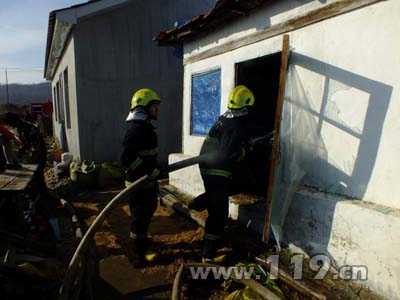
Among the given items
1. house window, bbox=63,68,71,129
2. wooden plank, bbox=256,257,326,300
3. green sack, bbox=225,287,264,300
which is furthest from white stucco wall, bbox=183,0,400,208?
house window, bbox=63,68,71,129

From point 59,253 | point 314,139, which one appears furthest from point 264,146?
point 59,253

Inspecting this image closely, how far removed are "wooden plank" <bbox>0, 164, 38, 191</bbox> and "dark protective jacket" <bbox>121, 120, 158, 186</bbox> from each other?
160 centimetres

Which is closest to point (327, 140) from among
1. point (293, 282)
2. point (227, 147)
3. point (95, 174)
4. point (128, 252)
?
point (227, 147)

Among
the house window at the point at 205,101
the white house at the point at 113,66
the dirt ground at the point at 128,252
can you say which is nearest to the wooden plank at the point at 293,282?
the dirt ground at the point at 128,252

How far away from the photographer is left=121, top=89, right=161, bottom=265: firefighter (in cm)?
376

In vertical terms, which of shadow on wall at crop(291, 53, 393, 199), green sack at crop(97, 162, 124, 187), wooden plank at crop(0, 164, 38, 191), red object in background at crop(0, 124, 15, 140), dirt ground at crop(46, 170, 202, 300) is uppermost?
shadow on wall at crop(291, 53, 393, 199)

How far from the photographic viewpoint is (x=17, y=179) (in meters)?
4.73

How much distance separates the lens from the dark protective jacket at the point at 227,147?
366 cm

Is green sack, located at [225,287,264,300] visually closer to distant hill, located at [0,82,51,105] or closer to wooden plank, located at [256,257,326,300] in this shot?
wooden plank, located at [256,257,326,300]

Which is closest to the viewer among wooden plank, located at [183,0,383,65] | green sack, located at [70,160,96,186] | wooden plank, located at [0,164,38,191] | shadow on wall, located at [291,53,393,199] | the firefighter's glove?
shadow on wall, located at [291,53,393,199]

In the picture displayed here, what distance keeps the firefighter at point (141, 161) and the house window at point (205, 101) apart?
73.3 inches

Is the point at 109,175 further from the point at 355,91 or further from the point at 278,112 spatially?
the point at 355,91

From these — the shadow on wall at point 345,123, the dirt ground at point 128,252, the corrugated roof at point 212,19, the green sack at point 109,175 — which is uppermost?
the corrugated roof at point 212,19

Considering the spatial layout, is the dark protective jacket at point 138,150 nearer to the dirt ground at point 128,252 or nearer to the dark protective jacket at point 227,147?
the dark protective jacket at point 227,147
